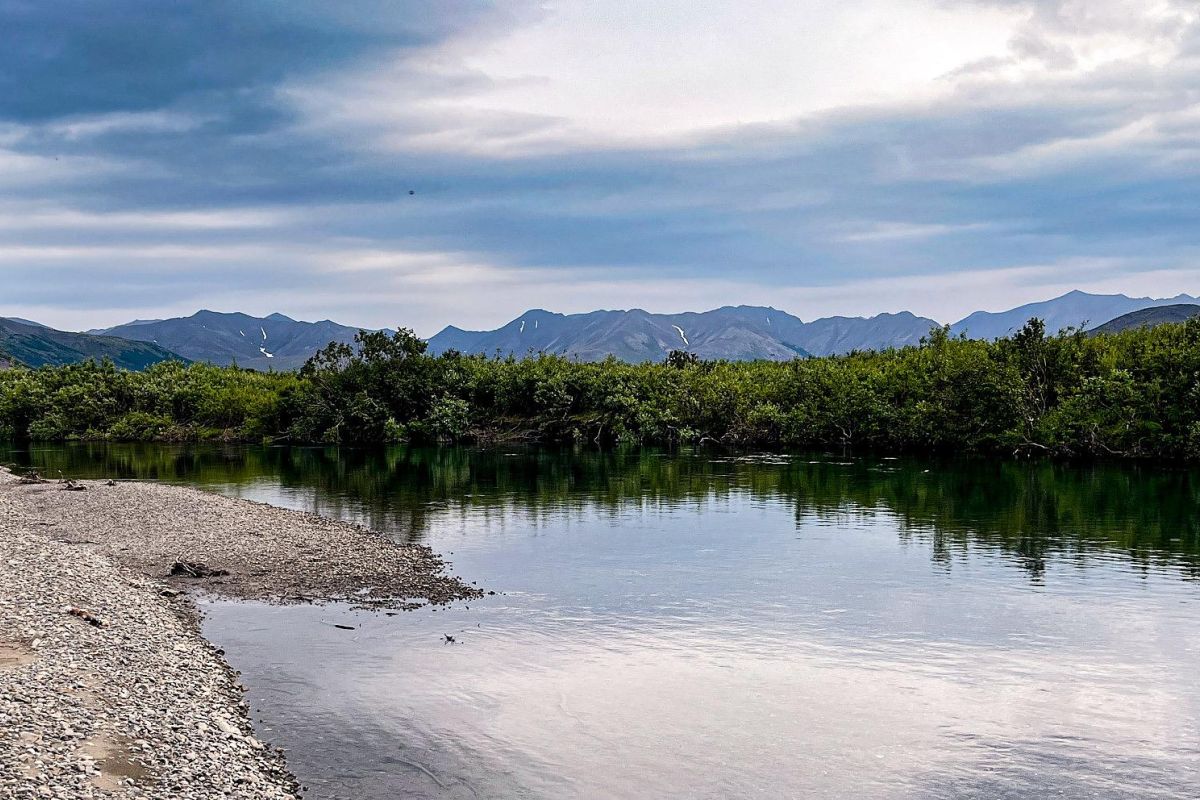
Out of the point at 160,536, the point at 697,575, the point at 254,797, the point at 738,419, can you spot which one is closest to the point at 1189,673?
the point at 697,575

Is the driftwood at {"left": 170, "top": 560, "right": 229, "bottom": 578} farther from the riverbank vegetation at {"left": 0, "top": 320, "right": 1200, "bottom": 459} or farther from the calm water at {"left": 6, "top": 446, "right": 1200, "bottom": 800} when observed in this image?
the riverbank vegetation at {"left": 0, "top": 320, "right": 1200, "bottom": 459}

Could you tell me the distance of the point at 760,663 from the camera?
23.8 meters

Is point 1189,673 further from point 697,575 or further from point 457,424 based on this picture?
point 457,424

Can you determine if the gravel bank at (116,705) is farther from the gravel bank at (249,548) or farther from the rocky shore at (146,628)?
the gravel bank at (249,548)

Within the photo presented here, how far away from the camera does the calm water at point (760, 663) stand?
57.2 ft

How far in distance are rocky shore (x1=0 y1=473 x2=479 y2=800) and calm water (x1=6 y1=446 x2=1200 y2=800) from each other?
4.30 feet

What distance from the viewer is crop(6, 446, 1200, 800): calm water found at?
57.2 feet

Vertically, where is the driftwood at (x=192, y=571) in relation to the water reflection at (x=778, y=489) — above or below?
above

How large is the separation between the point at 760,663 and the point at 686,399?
98871mm

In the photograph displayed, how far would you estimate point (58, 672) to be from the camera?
63.1 feet

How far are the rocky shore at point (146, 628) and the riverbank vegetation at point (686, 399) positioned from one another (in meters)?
66.8

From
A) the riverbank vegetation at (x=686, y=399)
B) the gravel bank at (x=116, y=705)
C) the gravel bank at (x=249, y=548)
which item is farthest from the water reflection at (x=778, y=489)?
the gravel bank at (x=116, y=705)

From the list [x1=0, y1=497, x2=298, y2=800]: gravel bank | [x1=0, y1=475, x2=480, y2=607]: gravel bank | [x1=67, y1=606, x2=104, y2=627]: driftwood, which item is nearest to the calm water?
[x1=0, y1=497, x2=298, y2=800]: gravel bank

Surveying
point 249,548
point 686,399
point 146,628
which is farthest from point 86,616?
point 686,399
